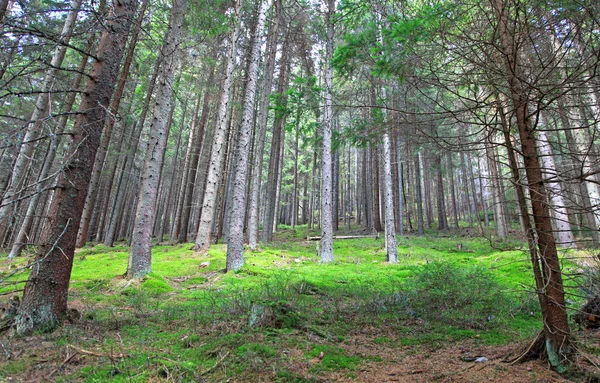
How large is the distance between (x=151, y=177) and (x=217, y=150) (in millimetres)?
4246

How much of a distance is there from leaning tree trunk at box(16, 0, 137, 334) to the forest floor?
0.28 m

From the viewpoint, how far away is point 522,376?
2562 millimetres

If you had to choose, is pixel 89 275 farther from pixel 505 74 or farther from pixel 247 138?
pixel 505 74

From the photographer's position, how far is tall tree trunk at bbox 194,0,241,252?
11.2 m

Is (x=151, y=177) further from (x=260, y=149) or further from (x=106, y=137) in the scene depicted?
(x=260, y=149)

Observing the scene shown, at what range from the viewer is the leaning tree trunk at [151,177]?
23.0 ft

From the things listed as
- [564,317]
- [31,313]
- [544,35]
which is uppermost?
[544,35]

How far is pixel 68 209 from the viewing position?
3779mm

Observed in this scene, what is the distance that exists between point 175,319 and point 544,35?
5481 millimetres

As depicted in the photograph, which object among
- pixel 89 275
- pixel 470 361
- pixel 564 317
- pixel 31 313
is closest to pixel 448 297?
pixel 470 361

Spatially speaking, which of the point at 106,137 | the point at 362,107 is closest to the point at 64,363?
the point at 362,107

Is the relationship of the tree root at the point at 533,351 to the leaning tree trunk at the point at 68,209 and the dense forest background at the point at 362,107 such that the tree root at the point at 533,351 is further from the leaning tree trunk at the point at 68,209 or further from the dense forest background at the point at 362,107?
the leaning tree trunk at the point at 68,209

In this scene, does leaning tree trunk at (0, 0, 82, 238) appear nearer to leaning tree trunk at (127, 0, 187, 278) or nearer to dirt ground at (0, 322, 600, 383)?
dirt ground at (0, 322, 600, 383)

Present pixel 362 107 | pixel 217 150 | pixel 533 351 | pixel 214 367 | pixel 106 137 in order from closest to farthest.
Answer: pixel 214 367
pixel 533 351
pixel 362 107
pixel 217 150
pixel 106 137
